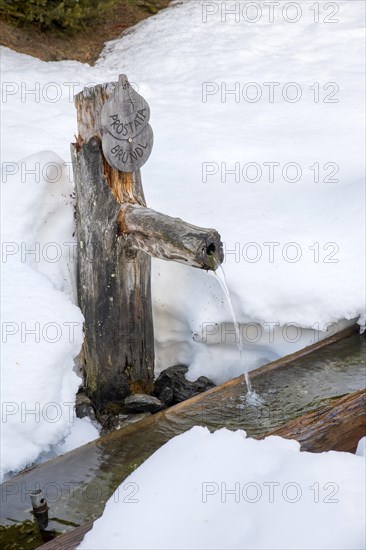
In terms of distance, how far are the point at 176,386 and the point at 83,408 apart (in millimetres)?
545

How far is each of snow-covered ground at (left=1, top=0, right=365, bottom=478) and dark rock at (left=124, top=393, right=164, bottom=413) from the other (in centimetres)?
38

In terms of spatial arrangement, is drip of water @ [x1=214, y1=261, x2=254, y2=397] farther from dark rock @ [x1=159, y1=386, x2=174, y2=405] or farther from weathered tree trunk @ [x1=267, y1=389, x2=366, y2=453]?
weathered tree trunk @ [x1=267, y1=389, x2=366, y2=453]

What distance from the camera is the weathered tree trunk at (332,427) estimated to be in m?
2.60

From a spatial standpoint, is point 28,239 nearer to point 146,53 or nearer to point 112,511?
point 112,511

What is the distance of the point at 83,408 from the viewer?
394cm

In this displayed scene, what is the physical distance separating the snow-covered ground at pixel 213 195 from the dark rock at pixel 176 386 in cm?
8

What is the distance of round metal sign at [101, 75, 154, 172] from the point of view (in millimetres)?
3693

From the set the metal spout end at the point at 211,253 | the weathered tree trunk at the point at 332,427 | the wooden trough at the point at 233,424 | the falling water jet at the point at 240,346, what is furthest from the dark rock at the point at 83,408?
the weathered tree trunk at the point at 332,427

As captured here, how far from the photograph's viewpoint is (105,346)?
160 inches

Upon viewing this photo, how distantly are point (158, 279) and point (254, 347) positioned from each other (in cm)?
64

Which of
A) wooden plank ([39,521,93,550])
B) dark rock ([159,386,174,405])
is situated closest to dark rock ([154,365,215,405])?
A: dark rock ([159,386,174,405])

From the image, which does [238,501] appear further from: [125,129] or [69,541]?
[125,129]

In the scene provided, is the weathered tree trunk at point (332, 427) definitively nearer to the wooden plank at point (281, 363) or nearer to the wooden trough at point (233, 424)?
the wooden trough at point (233, 424)

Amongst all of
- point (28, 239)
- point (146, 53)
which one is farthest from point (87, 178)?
point (146, 53)
